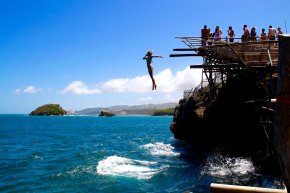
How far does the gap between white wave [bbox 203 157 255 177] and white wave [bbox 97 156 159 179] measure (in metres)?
4.55

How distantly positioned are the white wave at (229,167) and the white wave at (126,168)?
4555 mm

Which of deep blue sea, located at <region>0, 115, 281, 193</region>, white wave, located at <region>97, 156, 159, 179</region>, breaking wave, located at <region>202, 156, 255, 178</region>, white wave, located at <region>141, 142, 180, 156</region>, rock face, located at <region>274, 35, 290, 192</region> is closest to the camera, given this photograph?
rock face, located at <region>274, 35, 290, 192</region>

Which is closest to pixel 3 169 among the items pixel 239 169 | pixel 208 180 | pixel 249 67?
pixel 208 180

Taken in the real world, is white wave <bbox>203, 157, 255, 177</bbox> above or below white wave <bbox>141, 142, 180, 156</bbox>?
above

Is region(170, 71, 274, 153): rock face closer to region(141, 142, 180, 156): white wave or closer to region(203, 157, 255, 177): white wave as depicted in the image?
region(203, 157, 255, 177): white wave

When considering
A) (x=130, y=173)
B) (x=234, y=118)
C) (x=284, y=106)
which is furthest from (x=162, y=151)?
(x=284, y=106)

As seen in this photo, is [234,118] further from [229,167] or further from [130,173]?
[130,173]

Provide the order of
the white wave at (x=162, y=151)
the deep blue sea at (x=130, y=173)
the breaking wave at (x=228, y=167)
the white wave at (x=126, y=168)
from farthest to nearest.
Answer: the white wave at (x=162, y=151)
the white wave at (x=126, y=168)
the breaking wave at (x=228, y=167)
the deep blue sea at (x=130, y=173)

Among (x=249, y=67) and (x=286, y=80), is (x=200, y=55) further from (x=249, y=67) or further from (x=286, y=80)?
(x=286, y=80)

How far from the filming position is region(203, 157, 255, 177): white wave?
2248 cm

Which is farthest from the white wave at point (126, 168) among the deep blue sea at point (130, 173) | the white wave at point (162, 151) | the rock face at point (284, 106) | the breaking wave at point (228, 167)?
the rock face at point (284, 106)

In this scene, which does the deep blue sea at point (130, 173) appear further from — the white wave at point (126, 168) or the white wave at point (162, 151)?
the white wave at point (162, 151)

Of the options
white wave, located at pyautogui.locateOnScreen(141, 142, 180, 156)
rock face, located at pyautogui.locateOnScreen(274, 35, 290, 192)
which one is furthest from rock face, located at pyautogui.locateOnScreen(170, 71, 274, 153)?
rock face, located at pyautogui.locateOnScreen(274, 35, 290, 192)

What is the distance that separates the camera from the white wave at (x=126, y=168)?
2556 cm
